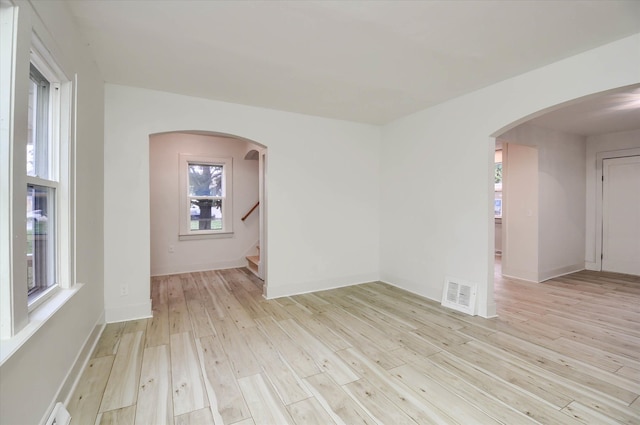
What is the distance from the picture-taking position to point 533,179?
483 centimetres

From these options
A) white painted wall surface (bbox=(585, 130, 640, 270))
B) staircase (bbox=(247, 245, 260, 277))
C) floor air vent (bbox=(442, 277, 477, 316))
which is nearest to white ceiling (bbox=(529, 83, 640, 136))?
white painted wall surface (bbox=(585, 130, 640, 270))

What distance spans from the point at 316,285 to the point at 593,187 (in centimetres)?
556

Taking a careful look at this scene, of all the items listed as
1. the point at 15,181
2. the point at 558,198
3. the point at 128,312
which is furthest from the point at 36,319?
the point at 558,198

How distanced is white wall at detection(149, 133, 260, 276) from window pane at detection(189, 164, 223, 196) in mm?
241

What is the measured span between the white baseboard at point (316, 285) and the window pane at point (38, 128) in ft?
8.79

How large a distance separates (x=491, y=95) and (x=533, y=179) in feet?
8.17

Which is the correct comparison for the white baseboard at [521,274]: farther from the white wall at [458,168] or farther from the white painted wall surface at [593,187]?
the white wall at [458,168]

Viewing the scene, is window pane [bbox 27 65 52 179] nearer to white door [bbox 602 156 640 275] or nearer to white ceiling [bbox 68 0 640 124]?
white ceiling [bbox 68 0 640 124]

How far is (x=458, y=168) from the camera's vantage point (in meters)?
3.53

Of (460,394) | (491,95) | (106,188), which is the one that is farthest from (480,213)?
(106,188)

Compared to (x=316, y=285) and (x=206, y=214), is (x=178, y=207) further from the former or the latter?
(x=316, y=285)

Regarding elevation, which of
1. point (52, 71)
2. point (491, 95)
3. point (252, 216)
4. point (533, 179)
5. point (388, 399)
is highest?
point (491, 95)

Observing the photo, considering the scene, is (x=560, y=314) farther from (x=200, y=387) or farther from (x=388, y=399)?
(x=200, y=387)

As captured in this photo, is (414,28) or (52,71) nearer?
(52,71)
